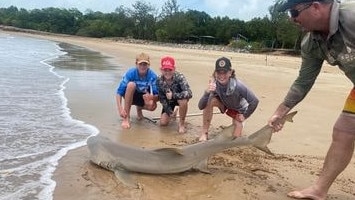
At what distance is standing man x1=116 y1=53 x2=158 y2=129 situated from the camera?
7836 mm

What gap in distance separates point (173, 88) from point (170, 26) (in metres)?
81.2

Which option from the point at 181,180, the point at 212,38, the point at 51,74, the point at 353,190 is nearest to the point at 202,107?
the point at 181,180

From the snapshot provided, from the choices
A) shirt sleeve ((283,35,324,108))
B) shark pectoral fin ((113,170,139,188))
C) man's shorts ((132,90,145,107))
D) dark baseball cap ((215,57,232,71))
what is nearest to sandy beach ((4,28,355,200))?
shark pectoral fin ((113,170,139,188))

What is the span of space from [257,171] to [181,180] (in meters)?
0.89

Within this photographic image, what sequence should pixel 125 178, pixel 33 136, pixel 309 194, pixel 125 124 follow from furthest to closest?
pixel 125 124, pixel 33 136, pixel 125 178, pixel 309 194

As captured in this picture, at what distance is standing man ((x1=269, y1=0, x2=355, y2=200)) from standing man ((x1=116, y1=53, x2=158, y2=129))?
11.7ft

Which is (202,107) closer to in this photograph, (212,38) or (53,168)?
(53,168)

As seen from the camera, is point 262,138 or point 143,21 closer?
point 262,138

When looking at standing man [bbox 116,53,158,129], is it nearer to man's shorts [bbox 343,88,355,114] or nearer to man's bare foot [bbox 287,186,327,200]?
man's bare foot [bbox 287,186,327,200]

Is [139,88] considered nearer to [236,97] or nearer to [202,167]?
[236,97]

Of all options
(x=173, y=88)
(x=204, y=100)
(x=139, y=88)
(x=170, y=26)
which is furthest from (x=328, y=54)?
(x=170, y=26)

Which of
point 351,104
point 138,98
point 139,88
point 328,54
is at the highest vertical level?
point 328,54

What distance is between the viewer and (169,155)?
198 inches

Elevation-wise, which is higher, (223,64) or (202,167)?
(223,64)
